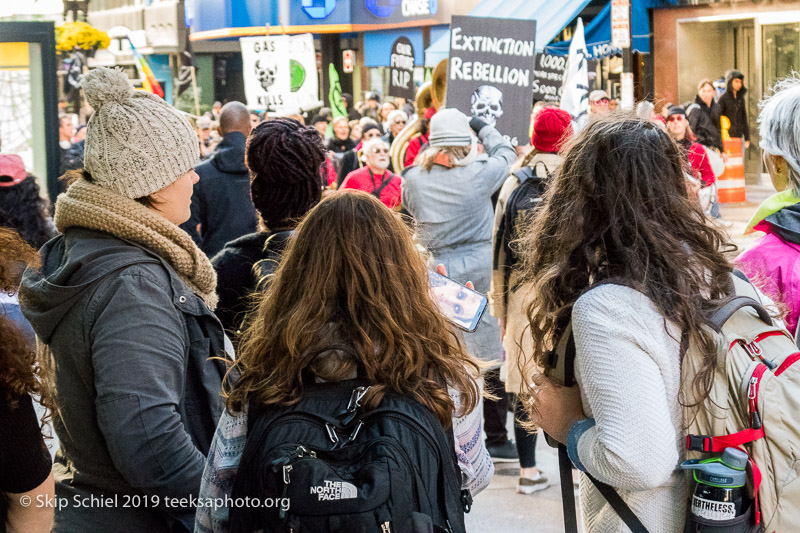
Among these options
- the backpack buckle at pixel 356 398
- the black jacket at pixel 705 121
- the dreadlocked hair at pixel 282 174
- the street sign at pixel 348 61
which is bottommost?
the backpack buckle at pixel 356 398

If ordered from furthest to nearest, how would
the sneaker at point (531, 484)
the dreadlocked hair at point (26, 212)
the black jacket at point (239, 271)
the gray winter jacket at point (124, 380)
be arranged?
1. the sneaker at point (531, 484)
2. the dreadlocked hair at point (26, 212)
3. the black jacket at point (239, 271)
4. the gray winter jacket at point (124, 380)

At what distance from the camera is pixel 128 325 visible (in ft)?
7.66

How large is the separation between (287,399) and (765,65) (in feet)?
59.9

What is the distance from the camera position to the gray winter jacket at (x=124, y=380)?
231 cm

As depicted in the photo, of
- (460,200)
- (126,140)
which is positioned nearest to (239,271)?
(126,140)

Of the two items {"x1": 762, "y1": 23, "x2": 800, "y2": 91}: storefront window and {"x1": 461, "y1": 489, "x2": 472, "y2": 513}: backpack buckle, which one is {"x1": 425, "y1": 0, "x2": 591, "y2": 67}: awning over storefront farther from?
{"x1": 461, "y1": 489, "x2": 472, "y2": 513}: backpack buckle

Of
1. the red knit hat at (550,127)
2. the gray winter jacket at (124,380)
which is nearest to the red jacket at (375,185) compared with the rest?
the red knit hat at (550,127)

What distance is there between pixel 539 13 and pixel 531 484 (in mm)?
16458

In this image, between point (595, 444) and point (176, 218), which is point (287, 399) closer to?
point (595, 444)

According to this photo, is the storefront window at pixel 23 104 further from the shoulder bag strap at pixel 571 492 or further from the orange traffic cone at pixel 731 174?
the orange traffic cone at pixel 731 174

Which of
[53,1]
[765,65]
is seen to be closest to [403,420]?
[53,1]

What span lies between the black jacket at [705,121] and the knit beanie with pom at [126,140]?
44.6 feet

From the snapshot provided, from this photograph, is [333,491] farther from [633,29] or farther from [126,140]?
[633,29]

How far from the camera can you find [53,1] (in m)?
7.64
